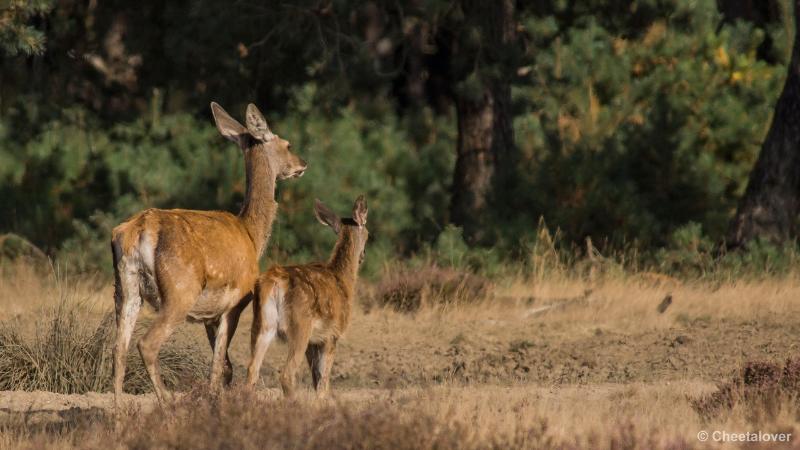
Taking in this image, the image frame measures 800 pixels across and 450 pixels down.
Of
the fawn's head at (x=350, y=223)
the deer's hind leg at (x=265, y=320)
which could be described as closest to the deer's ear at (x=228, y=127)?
the fawn's head at (x=350, y=223)

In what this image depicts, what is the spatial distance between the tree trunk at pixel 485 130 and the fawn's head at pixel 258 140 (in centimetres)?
807

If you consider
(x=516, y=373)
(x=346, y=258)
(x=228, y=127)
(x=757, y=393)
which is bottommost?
(x=516, y=373)

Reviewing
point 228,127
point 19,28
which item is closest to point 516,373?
point 228,127

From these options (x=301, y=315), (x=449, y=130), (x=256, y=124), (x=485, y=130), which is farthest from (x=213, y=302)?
(x=449, y=130)

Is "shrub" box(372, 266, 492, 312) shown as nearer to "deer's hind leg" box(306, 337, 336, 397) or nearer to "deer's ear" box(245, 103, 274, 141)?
"deer's ear" box(245, 103, 274, 141)

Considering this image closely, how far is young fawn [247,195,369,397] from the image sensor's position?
10109 millimetres

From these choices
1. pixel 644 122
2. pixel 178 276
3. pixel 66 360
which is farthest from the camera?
pixel 644 122

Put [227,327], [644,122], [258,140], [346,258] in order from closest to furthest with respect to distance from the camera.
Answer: [227,327] → [346,258] → [258,140] → [644,122]

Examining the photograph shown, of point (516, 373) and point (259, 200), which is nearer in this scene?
point (259, 200)

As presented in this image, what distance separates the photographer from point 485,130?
2102 cm

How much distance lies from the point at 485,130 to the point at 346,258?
992cm

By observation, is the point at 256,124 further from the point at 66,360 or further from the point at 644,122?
the point at 644,122

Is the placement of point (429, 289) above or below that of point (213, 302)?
below

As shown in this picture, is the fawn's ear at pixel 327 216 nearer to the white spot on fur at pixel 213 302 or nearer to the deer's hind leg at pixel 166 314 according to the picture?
the white spot on fur at pixel 213 302
